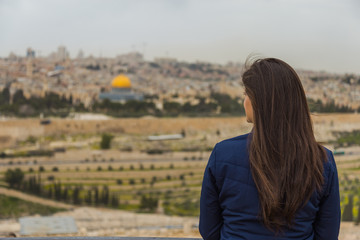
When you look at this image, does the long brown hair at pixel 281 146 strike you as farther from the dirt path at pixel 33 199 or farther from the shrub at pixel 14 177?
the shrub at pixel 14 177

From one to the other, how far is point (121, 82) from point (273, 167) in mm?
32835

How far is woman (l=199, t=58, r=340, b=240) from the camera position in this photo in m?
1.30

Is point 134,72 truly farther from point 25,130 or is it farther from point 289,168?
point 289,168

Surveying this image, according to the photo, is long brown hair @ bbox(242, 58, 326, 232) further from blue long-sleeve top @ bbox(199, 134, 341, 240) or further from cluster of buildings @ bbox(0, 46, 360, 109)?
cluster of buildings @ bbox(0, 46, 360, 109)

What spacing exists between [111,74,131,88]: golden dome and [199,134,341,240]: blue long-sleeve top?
32.3m

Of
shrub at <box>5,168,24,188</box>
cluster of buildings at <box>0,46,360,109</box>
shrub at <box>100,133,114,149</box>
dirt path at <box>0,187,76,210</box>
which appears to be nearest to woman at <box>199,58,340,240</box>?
dirt path at <box>0,187,76,210</box>

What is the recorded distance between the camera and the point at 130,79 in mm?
35219

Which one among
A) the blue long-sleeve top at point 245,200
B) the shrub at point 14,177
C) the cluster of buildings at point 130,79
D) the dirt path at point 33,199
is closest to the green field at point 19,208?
the dirt path at point 33,199

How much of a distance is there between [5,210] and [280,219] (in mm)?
23951

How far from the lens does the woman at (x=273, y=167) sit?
1297 mm

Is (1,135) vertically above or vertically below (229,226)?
below

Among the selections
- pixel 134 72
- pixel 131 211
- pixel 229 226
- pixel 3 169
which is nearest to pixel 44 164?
pixel 3 169

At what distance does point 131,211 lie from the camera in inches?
976

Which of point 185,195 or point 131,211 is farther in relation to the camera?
point 185,195
